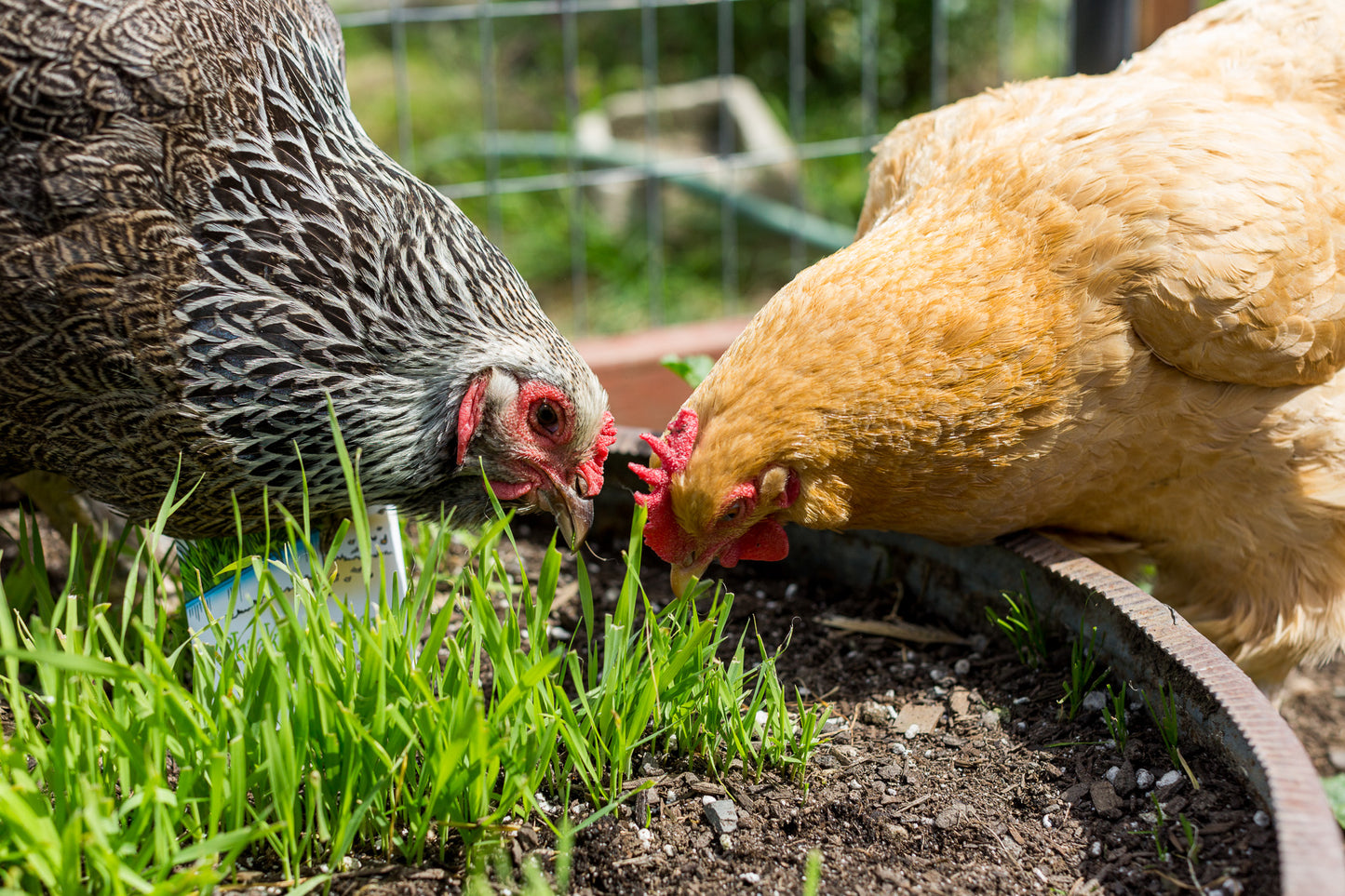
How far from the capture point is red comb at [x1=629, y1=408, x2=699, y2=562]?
2.07 m

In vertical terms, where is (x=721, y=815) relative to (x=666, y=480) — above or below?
below

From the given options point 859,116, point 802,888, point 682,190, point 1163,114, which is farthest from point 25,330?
point 859,116

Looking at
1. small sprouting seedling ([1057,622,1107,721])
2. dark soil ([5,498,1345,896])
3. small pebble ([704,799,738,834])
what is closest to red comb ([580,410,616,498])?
dark soil ([5,498,1345,896])

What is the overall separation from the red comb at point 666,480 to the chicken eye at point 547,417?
18cm

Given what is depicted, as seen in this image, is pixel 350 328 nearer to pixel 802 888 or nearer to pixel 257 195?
pixel 257 195

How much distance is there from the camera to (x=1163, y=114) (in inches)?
84.9

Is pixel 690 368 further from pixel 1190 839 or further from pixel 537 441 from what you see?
pixel 1190 839

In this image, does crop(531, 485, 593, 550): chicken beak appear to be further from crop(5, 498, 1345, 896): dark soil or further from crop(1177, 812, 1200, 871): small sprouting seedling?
crop(1177, 812, 1200, 871): small sprouting seedling

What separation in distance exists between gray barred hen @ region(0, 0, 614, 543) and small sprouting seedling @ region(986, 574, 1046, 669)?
90 cm

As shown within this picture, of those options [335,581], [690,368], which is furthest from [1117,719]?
[335,581]

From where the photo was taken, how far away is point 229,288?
1882 millimetres

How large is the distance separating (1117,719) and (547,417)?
1.16 m

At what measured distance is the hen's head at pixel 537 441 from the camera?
212cm

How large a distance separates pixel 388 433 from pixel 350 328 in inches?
8.1
